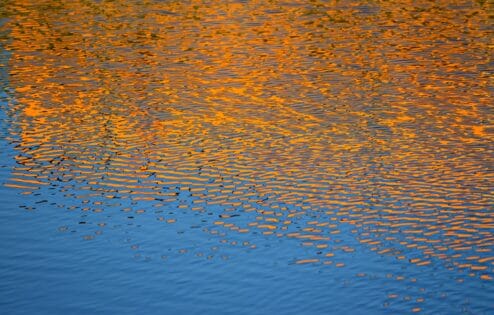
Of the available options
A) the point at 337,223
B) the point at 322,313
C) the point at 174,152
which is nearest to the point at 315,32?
the point at 174,152

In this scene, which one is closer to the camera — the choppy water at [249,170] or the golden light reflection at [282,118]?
the choppy water at [249,170]

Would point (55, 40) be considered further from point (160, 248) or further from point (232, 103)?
point (160, 248)

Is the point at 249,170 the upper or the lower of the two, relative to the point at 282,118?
lower

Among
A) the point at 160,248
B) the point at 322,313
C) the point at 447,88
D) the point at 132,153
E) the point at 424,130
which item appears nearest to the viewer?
the point at 322,313

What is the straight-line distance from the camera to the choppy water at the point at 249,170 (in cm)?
2994

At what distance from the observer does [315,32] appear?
69875mm

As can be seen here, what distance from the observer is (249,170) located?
40156mm

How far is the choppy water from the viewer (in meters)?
29.9

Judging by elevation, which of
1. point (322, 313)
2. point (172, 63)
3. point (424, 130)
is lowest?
point (322, 313)

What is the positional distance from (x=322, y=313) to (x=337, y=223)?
22.2 ft

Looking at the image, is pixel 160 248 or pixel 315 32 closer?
pixel 160 248

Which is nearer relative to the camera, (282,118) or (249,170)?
A: (249,170)

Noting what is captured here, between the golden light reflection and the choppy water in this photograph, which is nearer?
the choppy water

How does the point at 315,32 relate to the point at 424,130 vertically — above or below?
above
